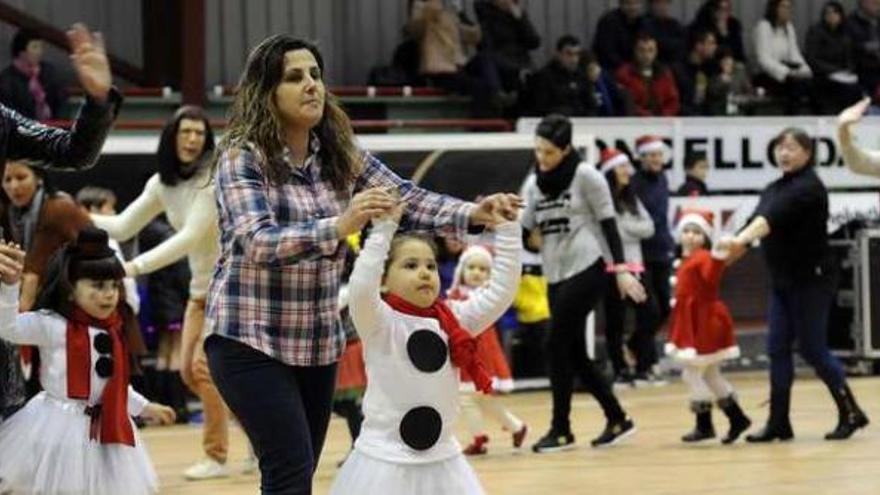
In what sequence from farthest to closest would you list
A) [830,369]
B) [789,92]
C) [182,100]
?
[789,92], [182,100], [830,369]

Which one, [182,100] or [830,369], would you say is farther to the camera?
[182,100]

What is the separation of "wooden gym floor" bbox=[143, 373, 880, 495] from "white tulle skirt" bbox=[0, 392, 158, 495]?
184cm

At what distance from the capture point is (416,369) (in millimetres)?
7598

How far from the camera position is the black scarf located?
12461 millimetres

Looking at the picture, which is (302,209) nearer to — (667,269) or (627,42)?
(667,269)

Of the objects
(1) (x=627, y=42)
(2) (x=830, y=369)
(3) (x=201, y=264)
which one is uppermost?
(1) (x=627, y=42)

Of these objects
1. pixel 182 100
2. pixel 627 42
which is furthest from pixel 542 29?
pixel 182 100

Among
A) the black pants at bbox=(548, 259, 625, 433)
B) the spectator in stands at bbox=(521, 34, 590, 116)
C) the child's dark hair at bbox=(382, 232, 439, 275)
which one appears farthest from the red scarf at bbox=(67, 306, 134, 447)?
the spectator in stands at bbox=(521, 34, 590, 116)

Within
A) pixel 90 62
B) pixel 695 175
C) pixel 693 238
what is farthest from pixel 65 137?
pixel 695 175

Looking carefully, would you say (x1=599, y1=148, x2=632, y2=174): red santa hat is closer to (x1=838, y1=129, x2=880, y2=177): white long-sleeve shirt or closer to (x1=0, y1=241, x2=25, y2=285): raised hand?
(x1=838, y1=129, x2=880, y2=177): white long-sleeve shirt

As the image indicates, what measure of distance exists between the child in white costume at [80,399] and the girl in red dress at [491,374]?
365 cm

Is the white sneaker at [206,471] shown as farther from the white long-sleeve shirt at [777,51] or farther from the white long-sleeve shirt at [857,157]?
the white long-sleeve shirt at [777,51]

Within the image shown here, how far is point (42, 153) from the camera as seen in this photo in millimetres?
6848

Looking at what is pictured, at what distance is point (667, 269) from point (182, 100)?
4.83 metres
